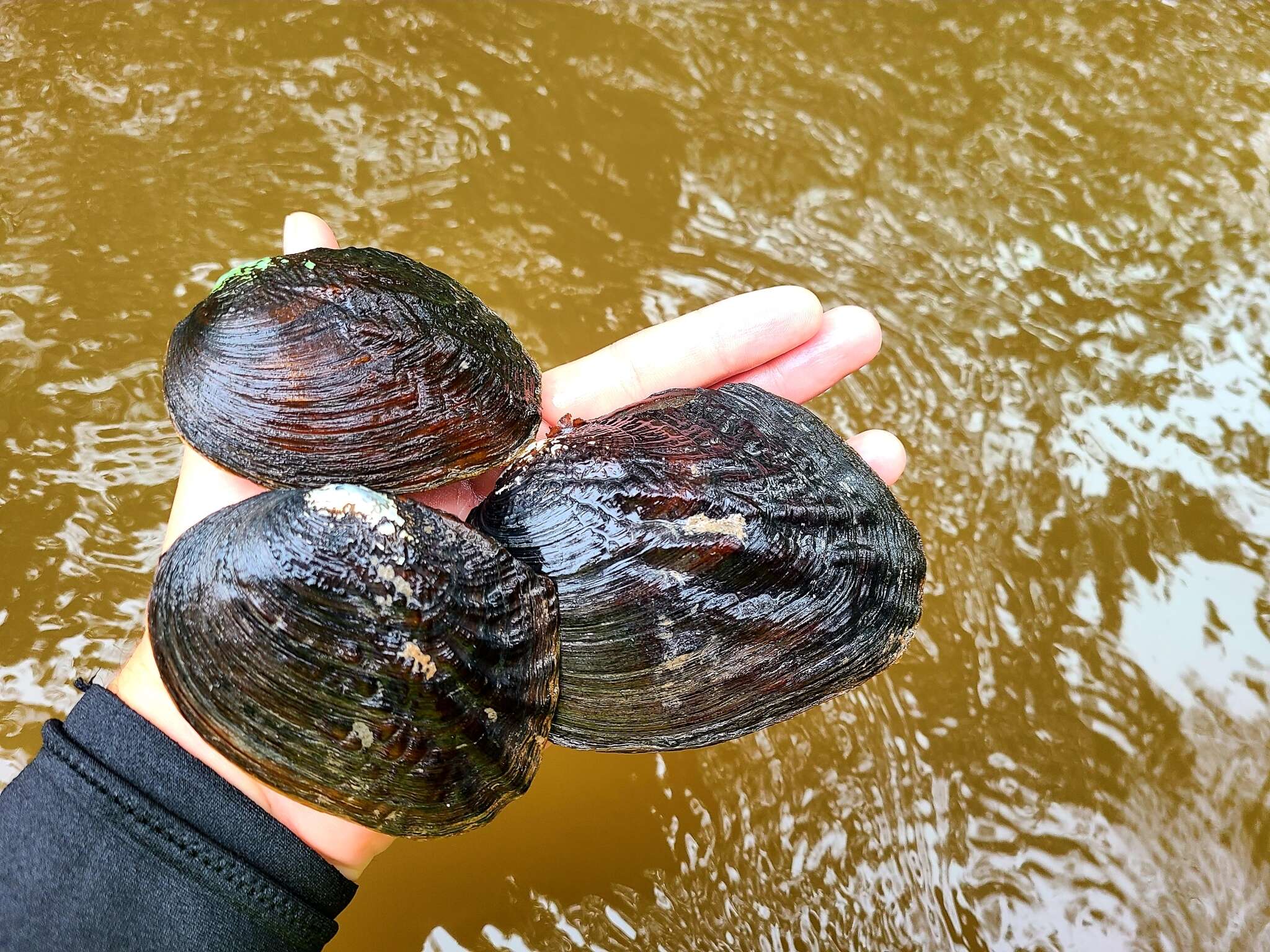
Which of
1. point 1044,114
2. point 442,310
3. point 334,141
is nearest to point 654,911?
point 442,310

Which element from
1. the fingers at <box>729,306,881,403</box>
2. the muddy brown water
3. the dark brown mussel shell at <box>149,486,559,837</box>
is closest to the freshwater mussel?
the dark brown mussel shell at <box>149,486,559,837</box>

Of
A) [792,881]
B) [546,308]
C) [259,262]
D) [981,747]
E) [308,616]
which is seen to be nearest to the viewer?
[308,616]

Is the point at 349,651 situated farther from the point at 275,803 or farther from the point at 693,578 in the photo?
the point at 693,578

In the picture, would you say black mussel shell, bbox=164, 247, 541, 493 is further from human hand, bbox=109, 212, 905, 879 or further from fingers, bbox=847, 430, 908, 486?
fingers, bbox=847, 430, 908, 486

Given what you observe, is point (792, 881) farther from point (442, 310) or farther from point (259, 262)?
point (259, 262)

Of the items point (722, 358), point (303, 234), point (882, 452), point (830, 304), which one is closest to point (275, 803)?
point (303, 234)

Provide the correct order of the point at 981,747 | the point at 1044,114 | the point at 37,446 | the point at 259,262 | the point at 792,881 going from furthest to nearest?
the point at 1044,114 → the point at 37,446 → the point at 981,747 → the point at 792,881 → the point at 259,262

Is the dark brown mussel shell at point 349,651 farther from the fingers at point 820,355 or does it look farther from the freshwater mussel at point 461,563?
the fingers at point 820,355
